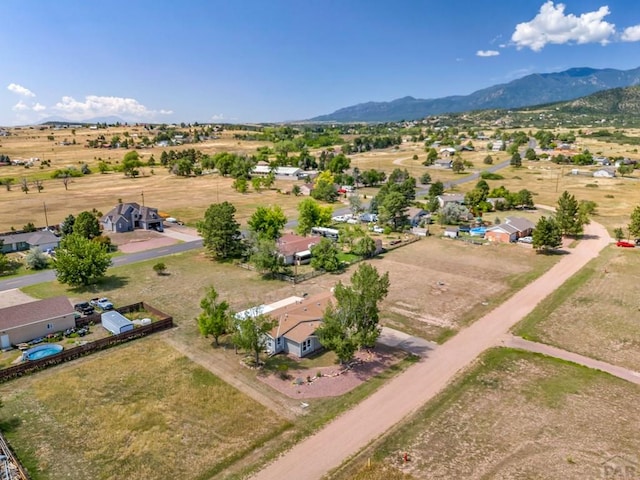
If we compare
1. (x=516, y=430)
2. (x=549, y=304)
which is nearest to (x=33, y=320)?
(x=516, y=430)

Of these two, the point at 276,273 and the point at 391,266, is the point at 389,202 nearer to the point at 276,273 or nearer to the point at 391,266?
the point at 391,266

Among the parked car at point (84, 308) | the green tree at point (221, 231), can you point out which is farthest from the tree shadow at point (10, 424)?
the green tree at point (221, 231)

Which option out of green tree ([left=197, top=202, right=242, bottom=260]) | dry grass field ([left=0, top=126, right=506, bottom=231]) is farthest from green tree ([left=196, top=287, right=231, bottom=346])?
dry grass field ([left=0, top=126, right=506, bottom=231])

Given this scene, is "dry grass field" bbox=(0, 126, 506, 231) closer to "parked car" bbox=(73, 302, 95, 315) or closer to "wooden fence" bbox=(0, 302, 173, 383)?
"parked car" bbox=(73, 302, 95, 315)

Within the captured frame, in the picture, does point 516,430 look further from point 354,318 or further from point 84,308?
point 84,308

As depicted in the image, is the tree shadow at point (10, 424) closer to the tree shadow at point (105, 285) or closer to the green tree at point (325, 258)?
the tree shadow at point (105, 285)
